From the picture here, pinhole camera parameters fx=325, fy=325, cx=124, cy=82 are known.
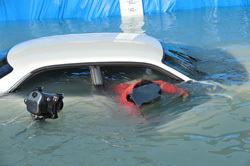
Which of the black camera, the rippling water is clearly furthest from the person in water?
the black camera

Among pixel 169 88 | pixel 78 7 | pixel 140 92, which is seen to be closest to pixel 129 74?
pixel 140 92

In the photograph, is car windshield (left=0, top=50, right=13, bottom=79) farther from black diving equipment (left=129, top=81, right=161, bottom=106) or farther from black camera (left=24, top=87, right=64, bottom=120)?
black diving equipment (left=129, top=81, right=161, bottom=106)

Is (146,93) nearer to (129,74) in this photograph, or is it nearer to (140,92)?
(140,92)

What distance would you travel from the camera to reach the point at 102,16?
43.8 feet

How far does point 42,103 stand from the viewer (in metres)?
3.54

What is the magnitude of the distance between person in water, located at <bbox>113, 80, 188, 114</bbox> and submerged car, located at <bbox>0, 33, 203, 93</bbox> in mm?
167

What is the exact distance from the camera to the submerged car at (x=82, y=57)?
379 centimetres

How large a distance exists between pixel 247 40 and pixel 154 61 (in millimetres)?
4806

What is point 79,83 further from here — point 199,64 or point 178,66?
point 199,64

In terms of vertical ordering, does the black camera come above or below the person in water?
above

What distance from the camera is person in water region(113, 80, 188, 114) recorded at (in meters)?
3.88

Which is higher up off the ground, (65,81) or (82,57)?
(82,57)

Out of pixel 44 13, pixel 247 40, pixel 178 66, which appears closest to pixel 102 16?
pixel 44 13

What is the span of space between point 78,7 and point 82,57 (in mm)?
10128
